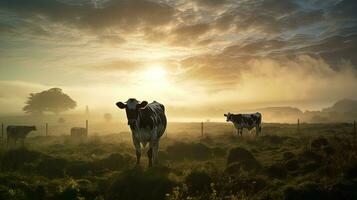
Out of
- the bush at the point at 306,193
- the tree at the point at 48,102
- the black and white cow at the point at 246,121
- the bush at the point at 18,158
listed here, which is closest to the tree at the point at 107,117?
the tree at the point at 48,102

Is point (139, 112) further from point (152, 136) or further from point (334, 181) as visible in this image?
point (334, 181)

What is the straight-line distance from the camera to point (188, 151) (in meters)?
25.5

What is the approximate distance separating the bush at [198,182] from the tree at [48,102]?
397ft

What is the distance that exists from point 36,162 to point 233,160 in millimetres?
11163

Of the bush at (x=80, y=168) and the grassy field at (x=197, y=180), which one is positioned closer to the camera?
the grassy field at (x=197, y=180)

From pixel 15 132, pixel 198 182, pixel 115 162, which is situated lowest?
pixel 198 182

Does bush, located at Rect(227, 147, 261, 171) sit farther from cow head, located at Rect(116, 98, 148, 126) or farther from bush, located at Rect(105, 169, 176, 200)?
cow head, located at Rect(116, 98, 148, 126)

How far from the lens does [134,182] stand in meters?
14.4

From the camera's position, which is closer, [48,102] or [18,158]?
[18,158]

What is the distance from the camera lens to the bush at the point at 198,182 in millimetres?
13810

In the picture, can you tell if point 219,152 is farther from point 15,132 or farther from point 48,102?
point 48,102

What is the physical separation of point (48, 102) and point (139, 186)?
398 ft

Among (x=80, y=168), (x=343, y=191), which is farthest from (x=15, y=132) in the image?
(x=343, y=191)

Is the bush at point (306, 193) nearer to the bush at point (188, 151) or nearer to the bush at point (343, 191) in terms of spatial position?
the bush at point (343, 191)
